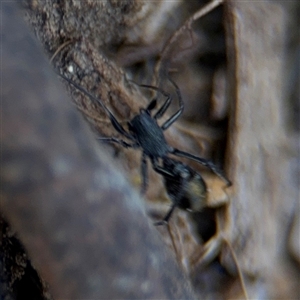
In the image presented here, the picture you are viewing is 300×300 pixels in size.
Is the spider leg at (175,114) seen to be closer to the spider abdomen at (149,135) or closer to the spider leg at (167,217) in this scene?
the spider abdomen at (149,135)

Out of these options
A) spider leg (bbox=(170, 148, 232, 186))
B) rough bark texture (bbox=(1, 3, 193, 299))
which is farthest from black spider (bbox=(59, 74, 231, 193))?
rough bark texture (bbox=(1, 3, 193, 299))

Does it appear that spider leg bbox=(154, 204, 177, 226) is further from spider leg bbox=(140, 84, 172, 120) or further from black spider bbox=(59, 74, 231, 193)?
spider leg bbox=(140, 84, 172, 120)

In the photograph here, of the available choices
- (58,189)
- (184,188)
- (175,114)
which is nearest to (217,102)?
(175,114)

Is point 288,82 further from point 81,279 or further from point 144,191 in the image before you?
point 81,279

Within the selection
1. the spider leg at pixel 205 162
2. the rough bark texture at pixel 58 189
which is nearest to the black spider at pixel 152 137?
the spider leg at pixel 205 162

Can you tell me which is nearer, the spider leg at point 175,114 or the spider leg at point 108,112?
the spider leg at point 108,112

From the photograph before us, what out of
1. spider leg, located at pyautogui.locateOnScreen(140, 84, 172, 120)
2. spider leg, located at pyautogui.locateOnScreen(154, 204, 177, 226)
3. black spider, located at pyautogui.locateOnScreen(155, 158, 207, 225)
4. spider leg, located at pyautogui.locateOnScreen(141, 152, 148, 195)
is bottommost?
spider leg, located at pyautogui.locateOnScreen(154, 204, 177, 226)
